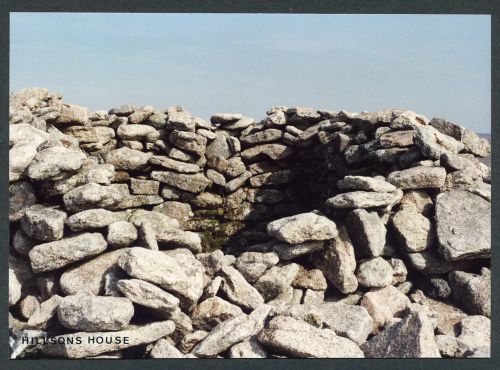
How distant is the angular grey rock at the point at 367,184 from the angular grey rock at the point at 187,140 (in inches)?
214

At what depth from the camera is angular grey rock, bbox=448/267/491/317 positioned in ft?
30.0

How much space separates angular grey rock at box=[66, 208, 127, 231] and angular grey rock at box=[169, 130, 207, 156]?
5854 mm

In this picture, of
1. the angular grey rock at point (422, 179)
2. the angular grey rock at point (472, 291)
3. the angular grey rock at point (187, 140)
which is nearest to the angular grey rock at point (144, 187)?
the angular grey rock at point (187, 140)

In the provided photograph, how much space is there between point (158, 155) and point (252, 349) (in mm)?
8028

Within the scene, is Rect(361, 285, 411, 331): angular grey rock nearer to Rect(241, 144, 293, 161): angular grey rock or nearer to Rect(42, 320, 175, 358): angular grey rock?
Rect(42, 320, 175, 358): angular grey rock

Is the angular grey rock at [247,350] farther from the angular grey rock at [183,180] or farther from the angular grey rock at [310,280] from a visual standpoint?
the angular grey rock at [183,180]

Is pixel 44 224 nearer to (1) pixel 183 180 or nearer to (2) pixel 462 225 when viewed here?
(1) pixel 183 180

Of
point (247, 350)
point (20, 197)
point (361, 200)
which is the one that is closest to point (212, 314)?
point (247, 350)

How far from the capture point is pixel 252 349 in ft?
25.3

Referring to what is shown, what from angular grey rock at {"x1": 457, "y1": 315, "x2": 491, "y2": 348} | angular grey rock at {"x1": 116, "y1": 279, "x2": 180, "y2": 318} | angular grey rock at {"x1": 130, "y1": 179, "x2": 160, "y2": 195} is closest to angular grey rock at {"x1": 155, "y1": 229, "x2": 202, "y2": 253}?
angular grey rock at {"x1": 116, "y1": 279, "x2": 180, "y2": 318}

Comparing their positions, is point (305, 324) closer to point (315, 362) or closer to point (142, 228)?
point (315, 362)

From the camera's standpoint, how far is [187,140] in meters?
14.5

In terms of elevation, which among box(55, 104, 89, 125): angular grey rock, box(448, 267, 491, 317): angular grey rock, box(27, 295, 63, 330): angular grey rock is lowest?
box(448, 267, 491, 317): angular grey rock

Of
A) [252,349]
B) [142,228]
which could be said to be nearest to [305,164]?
[142,228]
